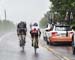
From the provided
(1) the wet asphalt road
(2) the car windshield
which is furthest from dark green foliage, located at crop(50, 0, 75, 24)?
(1) the wet asphalt road

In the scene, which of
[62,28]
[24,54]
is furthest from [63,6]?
[24,54]

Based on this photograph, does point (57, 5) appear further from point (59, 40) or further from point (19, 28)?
point (19, 28)

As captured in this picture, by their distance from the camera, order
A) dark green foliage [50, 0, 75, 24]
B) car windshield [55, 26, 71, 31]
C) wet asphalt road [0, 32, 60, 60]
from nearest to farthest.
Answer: wet asphalt road [0, 32, 60, 60] → car windshield [55, 26, 71, 31] → dark green foliage [50, 0, 75, 24]

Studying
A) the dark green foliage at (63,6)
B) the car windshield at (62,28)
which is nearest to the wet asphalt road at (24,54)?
the car windshield at (62,28)

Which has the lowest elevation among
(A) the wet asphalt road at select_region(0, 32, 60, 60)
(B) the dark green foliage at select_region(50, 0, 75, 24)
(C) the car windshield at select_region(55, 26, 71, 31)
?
(A) the wet asphalt road at select_region(0, 32, 60, 60)

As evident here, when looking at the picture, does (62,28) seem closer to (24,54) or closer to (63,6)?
(24,54)

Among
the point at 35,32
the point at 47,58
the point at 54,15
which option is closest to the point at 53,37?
the point at 35,32

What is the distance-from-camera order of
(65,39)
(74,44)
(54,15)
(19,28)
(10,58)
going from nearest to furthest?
1. (10,58)
2. (74,44)
3. (19,28)
4. (65,39)
5. (54,15)

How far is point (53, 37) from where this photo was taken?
2800cm

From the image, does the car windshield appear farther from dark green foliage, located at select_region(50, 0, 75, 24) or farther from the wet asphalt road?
dark green foliage, located at select_region(50, 0, 75, 24)

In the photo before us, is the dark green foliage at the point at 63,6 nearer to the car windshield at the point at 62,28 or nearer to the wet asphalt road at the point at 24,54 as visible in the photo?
the car windshield at the point at 62,28

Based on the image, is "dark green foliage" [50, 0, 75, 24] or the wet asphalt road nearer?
the wet asphalt road

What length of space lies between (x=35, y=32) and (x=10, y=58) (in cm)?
358

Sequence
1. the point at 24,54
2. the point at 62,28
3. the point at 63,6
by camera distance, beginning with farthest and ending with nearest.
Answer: the point at 63,6 → the point at 62,28 → the point at 24,54
